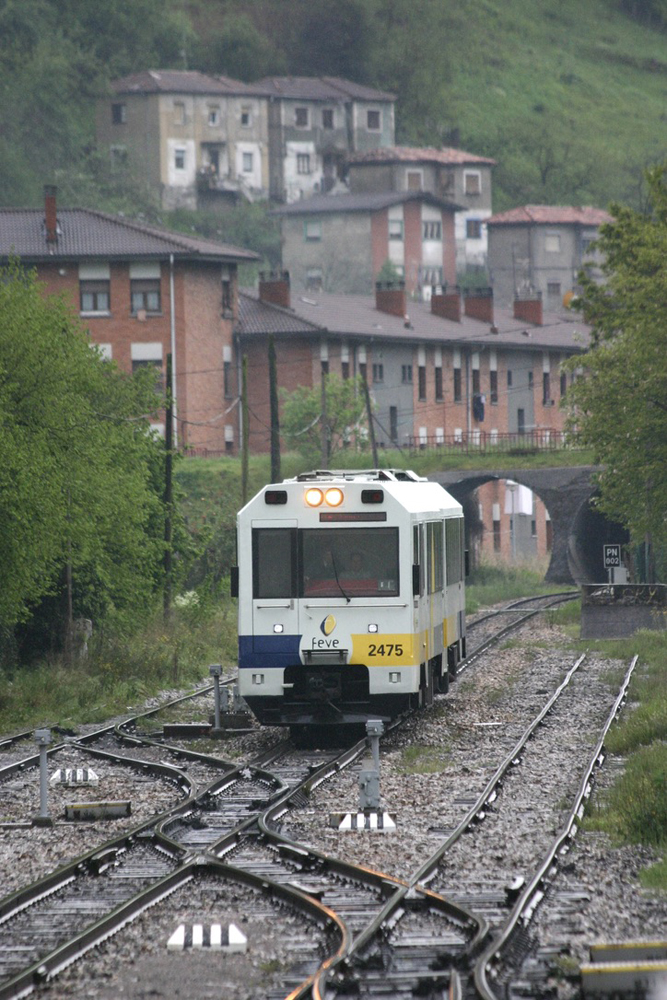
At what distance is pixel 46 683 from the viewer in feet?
85.3

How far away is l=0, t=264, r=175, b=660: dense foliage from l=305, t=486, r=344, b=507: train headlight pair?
6.92m

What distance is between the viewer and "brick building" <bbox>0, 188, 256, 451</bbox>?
71.9 meters

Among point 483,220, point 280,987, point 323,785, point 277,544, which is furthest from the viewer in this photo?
point 483,220

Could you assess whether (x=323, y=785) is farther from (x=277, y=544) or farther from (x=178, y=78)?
(x=178, y=78)

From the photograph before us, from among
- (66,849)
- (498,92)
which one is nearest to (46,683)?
(66,849)

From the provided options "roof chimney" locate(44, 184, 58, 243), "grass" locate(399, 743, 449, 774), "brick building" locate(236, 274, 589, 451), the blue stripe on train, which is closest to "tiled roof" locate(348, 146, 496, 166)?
"brick building" locate(236, 274, 589, 451)

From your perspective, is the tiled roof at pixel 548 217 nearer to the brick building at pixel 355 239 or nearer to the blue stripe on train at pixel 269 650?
the brick building at pixel 355 239

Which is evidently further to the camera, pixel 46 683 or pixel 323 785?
pixel 46 683

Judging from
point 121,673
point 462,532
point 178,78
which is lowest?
point 121,673

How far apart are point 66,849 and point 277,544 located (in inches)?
261

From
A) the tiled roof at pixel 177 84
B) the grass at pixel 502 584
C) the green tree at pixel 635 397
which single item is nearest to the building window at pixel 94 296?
the grass at pixel 502 584

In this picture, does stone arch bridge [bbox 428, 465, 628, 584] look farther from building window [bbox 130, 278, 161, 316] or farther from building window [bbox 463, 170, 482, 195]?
building window [bbox 463, 170, 482, 195]

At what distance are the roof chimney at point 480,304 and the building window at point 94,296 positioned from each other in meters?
23.0

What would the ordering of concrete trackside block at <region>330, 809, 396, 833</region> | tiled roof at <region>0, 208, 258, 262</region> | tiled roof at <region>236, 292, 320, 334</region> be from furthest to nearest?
tiled roof at <region>236, 292, 320, 334</region> < tiled roof at <region>0, 208, 258, 262</region> < concrete trackside block at <region>330, 809, 396, 833</region>
